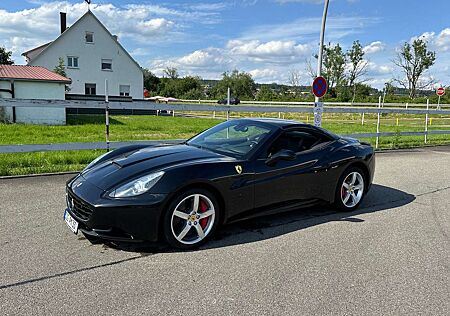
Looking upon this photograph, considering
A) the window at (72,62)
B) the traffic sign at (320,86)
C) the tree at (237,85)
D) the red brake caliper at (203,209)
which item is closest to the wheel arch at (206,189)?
the red brake caliper at (203,209)

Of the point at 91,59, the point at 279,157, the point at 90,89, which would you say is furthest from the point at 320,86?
the point at 91,59

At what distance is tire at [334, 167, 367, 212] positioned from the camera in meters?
5.45

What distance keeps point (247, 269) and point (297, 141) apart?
212 cm

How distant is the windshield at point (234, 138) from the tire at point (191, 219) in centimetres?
75

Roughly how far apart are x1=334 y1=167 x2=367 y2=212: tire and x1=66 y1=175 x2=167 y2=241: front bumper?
8.96 feet

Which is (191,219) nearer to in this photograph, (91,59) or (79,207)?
(79,207)

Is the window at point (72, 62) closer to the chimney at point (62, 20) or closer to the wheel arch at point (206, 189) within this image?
the chimney at point (62, 20)

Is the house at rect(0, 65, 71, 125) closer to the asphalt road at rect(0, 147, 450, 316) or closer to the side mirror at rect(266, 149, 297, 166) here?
the asphalt road at rect(0, 147, 450, 316)

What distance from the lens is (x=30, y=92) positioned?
73.4ft

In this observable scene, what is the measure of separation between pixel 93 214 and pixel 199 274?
44.6 inches

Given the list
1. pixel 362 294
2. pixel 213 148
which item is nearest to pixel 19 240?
pixel 213 148

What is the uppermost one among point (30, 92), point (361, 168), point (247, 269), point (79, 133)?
point (30, 92)

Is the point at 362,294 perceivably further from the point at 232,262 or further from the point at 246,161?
the point at 246,161

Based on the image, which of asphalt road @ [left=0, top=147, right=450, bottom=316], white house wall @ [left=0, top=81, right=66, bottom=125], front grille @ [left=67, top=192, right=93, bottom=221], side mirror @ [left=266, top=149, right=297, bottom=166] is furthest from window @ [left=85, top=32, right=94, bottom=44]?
side mirror @ [left=266, top=149, right=297, bottom=166]
